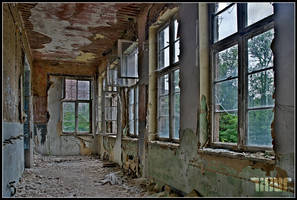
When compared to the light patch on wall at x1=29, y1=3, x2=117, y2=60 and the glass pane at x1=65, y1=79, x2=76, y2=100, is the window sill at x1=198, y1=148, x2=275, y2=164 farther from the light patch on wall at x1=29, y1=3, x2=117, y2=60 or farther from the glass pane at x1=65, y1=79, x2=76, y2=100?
the glass pane at x1=65, y1=79, x2=76, y2=100

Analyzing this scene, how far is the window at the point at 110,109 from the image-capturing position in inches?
278

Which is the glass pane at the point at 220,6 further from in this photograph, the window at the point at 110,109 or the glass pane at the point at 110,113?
the glass pane at the point at 110,113

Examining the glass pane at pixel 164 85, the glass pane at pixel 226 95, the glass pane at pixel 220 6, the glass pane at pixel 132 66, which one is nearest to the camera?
the glass pane at pixel 226 95

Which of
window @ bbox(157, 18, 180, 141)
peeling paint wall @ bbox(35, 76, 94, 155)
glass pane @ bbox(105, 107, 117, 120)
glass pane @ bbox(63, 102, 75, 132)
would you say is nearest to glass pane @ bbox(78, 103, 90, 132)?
glass pane @ bbox(63, 102, 75, 132)

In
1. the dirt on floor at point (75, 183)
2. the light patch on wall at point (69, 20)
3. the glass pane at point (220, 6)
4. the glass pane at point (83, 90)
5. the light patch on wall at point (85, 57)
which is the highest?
the light patch on wall at point (69, 20)

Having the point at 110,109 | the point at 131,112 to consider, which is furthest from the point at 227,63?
the point at 110,109

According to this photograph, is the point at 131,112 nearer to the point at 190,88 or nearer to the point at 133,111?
the point at 133,111

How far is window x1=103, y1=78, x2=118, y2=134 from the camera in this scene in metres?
7.06

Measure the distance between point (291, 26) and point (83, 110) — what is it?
27.7 ft

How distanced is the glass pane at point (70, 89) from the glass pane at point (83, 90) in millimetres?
175

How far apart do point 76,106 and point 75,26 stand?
13.5 feet

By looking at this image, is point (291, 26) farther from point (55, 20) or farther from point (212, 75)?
point (55, 20)

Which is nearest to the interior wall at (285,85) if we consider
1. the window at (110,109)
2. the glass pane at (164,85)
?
the glass pane at (164,85)

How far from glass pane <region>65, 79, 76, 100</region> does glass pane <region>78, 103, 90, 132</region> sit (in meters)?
0.42
